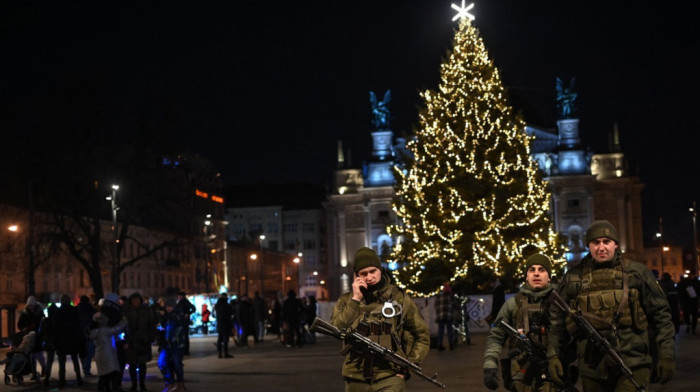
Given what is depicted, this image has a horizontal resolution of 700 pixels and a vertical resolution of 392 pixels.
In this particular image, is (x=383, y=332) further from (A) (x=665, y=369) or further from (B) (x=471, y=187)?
(B) (x=471, y=187)

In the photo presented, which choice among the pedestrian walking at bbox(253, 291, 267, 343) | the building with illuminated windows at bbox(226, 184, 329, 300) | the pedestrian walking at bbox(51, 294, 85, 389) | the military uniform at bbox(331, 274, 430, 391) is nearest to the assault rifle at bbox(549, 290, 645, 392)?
the military uniform at bbox(331, 274, 430, 391)

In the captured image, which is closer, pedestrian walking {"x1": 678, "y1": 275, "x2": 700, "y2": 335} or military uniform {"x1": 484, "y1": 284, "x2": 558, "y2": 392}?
military uniform {"x1": 484, "y1": 284, "x2": 558, "y2": 392}

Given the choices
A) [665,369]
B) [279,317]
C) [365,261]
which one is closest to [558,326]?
[665,369]

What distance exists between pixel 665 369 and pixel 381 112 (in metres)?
104

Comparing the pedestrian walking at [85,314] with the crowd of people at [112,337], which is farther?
the pedestrian walking at [85,314]

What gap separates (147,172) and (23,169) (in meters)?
6.26

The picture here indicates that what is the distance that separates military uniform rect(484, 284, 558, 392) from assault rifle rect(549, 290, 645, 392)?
1.29 metres

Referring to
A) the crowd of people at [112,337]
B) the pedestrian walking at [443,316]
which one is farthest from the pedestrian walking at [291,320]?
the crowd of people at [112,337]

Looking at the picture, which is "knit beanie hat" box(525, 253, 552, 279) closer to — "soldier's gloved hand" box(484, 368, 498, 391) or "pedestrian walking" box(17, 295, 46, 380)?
"soldier's gloved hand" box(484, 368, 498, 391)

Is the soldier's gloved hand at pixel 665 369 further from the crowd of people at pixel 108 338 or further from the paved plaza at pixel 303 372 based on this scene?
the crowd of people at pixel 108 338

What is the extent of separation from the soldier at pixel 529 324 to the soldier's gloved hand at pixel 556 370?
821mm

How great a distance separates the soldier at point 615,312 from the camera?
801 cm

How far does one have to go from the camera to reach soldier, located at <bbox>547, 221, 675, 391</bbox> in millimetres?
8008

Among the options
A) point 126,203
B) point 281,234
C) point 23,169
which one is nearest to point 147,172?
point 126,203
